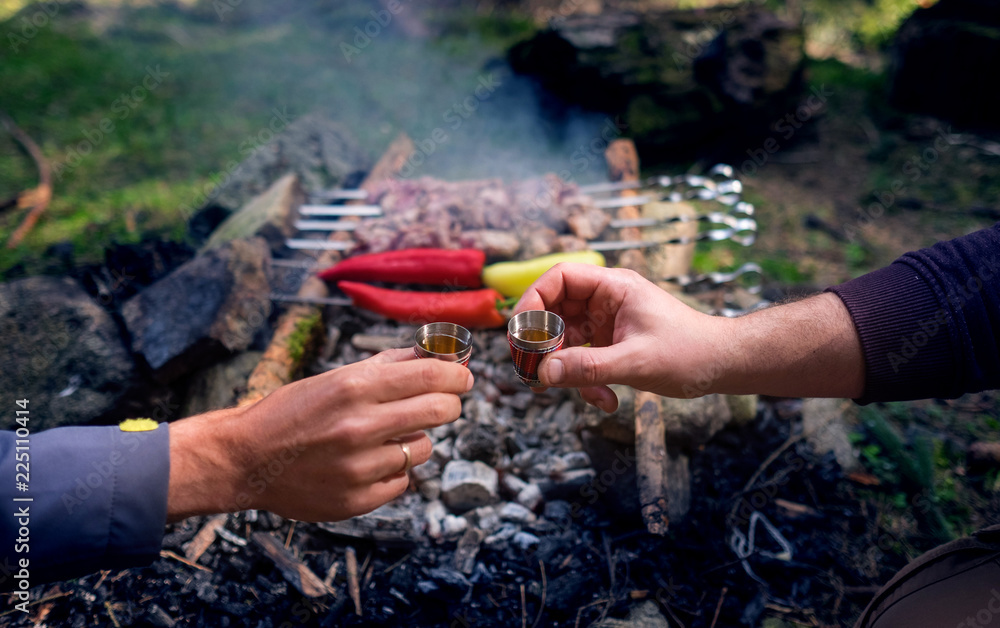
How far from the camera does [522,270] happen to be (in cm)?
492

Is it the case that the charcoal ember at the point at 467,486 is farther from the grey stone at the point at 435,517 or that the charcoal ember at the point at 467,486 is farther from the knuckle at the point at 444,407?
the knuckle at the point at 444,407

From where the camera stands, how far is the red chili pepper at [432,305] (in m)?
4.66

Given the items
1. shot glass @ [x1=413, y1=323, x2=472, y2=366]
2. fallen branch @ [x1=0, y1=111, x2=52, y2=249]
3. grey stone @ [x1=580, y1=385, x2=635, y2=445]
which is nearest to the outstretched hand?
shot glass @ [x1=413, y1=323, x2=472, y2=366]

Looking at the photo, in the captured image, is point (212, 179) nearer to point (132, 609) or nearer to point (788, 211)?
point (132, 609)

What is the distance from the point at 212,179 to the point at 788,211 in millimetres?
8558

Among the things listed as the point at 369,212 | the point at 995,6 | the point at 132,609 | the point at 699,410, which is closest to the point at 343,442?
the point at 132,609

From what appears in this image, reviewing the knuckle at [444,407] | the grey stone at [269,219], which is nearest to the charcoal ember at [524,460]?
the knuckle at [444,407]

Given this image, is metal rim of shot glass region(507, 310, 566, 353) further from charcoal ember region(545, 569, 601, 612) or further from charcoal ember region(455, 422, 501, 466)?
charcoal ember region(545, 569, 601, 612)

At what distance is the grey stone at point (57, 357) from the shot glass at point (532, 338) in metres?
3.26

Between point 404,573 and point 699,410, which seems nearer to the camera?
point 404,573

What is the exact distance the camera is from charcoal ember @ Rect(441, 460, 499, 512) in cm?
365

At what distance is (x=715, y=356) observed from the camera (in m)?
2.77

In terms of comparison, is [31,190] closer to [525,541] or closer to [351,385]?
[351,385]

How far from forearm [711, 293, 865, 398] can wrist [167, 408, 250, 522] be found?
8.05 feet
